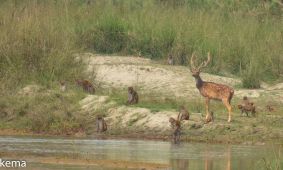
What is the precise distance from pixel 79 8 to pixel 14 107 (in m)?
9.14

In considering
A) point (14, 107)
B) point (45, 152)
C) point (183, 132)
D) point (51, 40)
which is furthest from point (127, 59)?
point (45, 152)

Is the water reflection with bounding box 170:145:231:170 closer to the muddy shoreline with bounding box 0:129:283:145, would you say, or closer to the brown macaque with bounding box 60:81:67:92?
the muddy shoreline with bounding box 0:129:283:145

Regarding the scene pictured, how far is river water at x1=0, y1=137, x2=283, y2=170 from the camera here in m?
17.5

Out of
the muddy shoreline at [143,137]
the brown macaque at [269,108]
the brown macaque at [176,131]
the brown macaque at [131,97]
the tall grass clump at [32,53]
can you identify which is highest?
the tall grass clump at [32,53]

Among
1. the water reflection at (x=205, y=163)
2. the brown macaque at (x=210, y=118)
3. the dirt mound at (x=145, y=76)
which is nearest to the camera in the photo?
the water reflection at (x=205, y=163)

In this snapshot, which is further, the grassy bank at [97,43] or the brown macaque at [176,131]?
the grassy bank at [97,43]

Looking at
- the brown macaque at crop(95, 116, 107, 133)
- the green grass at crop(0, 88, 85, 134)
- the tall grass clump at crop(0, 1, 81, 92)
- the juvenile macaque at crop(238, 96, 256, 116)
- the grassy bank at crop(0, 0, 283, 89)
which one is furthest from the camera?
the grassy bank at crop(0, 0, 283, 89)

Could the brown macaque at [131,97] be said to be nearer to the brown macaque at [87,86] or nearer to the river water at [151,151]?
the brown macaque at [87,86]

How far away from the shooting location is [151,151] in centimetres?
1947

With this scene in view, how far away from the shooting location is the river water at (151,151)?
17484mm

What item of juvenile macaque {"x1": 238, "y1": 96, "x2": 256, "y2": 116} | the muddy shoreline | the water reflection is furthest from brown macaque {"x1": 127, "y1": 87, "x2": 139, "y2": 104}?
the water reflection

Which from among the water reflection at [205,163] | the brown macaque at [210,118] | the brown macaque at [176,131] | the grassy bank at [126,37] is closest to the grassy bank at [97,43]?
the grassy bank at [126,37]

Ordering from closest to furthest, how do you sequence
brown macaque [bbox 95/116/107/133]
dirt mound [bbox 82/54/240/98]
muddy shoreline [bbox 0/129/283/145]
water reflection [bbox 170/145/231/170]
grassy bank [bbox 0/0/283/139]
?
water reflection [bbox 170/145/231/170] < muddy shoreline [bbox 0/129/283/145] < brown macaque [bbox 95/116/107/133] < grassy bank [bbox 0/0/283/139] < dirt mound [bbox 82/54/240/98]

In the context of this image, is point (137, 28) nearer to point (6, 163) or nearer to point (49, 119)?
point (49, 119)
